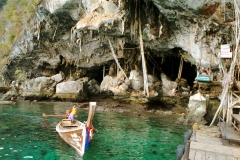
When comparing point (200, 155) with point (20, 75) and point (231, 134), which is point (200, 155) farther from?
point (20, 75)

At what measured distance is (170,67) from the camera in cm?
2648

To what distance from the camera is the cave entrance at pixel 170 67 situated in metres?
24.1

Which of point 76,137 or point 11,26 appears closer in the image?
point 76,137

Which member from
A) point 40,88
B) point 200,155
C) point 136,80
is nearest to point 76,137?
point 200,155

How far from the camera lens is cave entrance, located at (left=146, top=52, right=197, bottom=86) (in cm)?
2409

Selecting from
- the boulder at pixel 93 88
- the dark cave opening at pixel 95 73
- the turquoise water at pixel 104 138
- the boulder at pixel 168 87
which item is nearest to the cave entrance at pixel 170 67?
the boulder at pixel 168 87

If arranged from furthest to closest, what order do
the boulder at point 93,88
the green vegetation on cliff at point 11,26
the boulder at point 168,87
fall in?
the green vegetation on cliff at point 11,26 < the boulder at point 93,88 < the boulder at point 168,87

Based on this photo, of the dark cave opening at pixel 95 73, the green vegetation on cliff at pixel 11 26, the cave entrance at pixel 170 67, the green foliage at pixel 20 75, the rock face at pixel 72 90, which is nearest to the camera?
the rock face at pixel 72 90

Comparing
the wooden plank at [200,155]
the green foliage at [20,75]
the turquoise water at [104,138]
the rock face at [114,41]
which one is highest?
the rock face at [114,41]

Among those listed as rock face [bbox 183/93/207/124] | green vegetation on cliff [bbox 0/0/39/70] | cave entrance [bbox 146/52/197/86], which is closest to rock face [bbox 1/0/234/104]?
cave entrance [bbox 146/52/197/86]

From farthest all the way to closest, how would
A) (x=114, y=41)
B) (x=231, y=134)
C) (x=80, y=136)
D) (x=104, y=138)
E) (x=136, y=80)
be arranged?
(x=136, y=80) → (x=114, y=41) → (x=104, y=138) → (x=80, y=136) → (x=231, y=134)

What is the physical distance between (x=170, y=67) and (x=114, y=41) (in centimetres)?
790

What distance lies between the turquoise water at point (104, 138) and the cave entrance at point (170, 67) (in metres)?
6.30

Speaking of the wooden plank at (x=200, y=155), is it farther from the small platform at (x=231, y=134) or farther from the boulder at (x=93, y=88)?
the boulder at (x=93, y=88)
